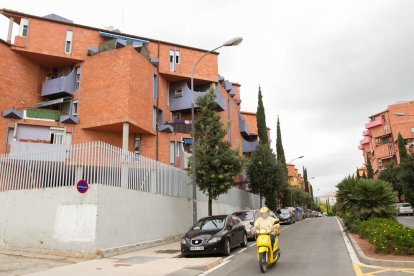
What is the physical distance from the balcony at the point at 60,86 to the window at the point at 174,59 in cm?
820

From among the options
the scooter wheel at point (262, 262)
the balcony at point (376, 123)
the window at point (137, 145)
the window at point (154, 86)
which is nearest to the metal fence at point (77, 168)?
the scooter wheel at point (262, 262)

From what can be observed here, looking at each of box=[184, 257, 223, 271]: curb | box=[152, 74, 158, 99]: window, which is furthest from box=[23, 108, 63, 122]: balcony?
box=[184, 257, 223, 271]: curb

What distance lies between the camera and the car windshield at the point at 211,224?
42.9ft

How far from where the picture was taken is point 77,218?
1223cm

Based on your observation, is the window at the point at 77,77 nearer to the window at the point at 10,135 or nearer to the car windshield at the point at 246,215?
the window at the point at 10,135

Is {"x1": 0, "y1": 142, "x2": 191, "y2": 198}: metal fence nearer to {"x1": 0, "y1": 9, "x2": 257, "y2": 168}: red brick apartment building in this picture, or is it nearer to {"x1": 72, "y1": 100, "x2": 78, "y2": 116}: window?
{"x1": 0, "y1": 9, "x2": 257, "y2": 168}: red brick apartment building

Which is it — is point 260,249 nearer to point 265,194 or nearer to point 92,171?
point 92,171

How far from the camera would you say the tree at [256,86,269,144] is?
4346 cm

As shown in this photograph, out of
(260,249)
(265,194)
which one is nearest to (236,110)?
(265,194)

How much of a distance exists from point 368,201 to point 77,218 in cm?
1290

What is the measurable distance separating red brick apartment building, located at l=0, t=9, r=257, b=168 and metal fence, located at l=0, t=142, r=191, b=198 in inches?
377

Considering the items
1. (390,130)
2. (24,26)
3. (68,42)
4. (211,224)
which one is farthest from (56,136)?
(390,130)

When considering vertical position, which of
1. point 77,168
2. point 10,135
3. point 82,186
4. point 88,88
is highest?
point 88,88

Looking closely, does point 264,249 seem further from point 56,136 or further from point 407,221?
point 407,221
